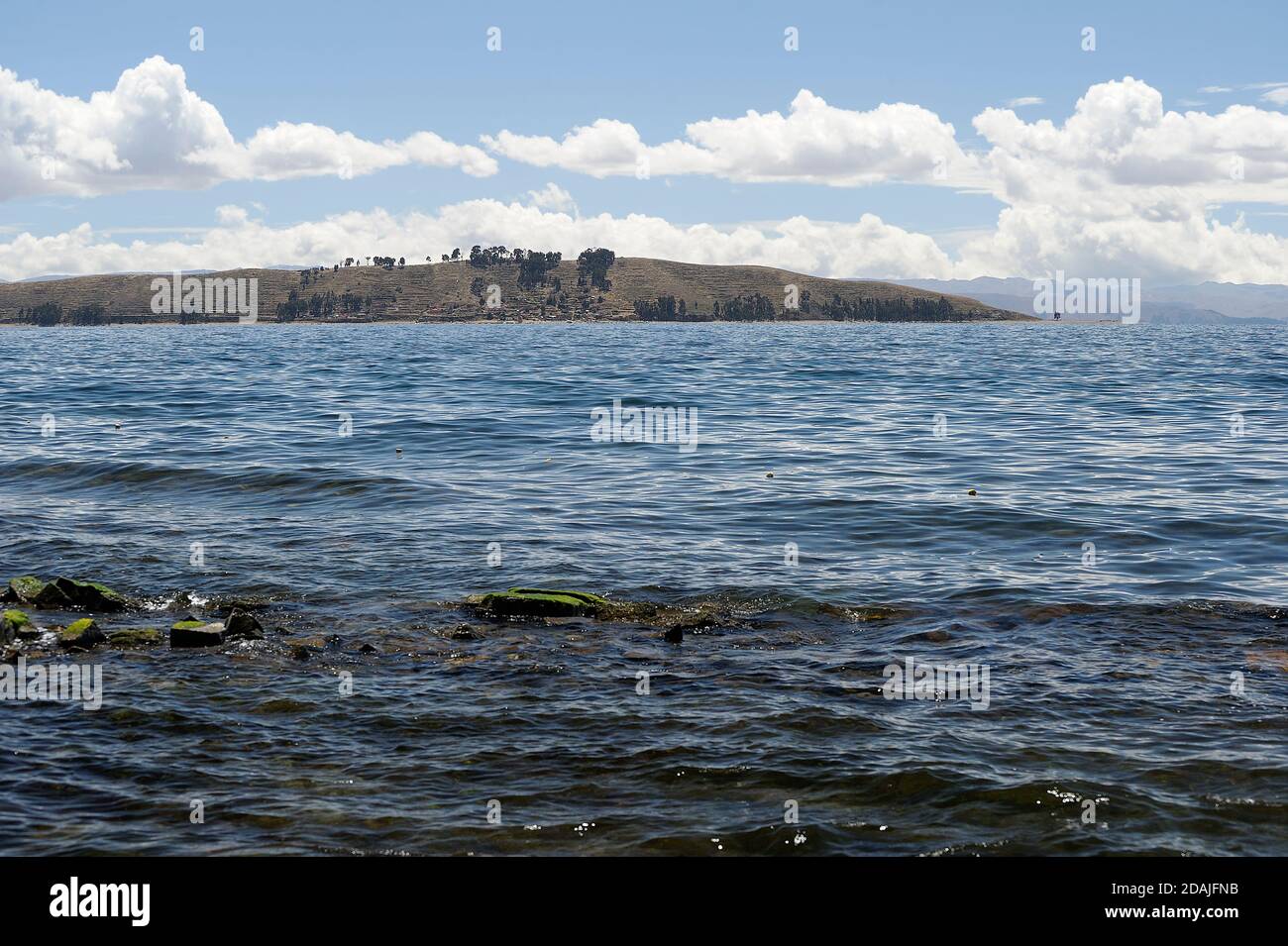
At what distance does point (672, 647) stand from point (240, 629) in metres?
5.36

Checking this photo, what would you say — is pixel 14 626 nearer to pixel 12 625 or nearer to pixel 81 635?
pixel 12 625

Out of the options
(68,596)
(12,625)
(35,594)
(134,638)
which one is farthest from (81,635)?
(35,594)

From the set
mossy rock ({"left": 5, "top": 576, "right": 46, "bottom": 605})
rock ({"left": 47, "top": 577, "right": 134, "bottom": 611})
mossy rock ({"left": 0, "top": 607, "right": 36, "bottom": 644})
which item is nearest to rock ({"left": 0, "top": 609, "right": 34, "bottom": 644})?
mossy rock ({"left": 0, "top": 607, "right": 36, "bottom": 644})

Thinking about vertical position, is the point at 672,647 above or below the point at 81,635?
below

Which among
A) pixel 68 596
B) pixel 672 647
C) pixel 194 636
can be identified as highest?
Answer: pixel 68 596

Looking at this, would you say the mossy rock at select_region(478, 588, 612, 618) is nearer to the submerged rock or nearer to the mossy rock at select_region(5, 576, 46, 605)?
the submerged rock

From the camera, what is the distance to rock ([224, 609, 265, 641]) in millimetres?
14000

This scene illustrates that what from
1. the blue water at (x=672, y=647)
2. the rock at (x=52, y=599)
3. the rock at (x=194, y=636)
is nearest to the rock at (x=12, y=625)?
the blue water at (x=672, y=647)

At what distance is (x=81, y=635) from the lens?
1362 cm

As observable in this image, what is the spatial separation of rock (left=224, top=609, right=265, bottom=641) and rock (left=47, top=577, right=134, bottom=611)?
104 inches

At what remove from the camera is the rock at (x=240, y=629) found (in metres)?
14.0
